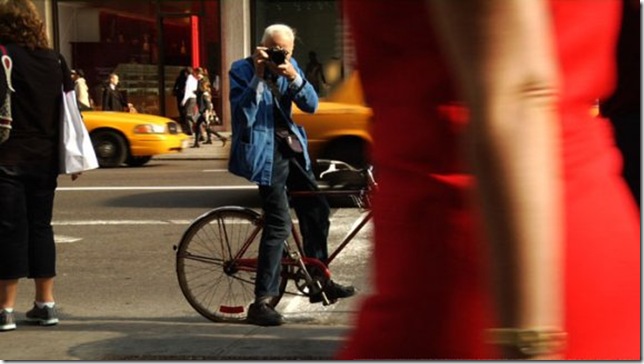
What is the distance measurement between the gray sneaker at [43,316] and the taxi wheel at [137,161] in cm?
1271

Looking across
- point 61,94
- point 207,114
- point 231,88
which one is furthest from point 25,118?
point 207,114

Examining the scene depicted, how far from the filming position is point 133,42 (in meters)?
27.5

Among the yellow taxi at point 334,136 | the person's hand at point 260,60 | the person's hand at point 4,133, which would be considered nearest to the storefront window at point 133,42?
the yellow taxi at point 334,136

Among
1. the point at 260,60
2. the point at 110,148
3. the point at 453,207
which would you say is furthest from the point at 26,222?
the point at 110,148

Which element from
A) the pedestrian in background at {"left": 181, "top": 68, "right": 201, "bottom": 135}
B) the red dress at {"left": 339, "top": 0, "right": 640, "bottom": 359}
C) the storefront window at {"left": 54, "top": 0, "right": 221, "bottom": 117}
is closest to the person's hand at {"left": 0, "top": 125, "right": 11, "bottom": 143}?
the red dress at {"left": 339, "top": 0, "right": 640, "bottom": 359}

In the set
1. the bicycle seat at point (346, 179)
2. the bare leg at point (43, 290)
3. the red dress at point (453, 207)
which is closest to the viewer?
the red dress at point (453, 207)

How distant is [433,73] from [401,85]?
51 millimetres

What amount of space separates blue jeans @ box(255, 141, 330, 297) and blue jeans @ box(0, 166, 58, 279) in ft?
3.85

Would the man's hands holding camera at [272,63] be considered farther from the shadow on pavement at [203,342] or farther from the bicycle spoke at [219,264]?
the shadow on pavement at [203,342]

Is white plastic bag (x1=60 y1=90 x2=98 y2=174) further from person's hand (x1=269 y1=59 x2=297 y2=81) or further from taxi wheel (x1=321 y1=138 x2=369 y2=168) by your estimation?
taxi wheel (x1=321 y1=138 x2=369 y2=168)

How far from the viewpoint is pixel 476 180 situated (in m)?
1.24

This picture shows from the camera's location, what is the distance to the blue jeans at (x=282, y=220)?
6.56 m

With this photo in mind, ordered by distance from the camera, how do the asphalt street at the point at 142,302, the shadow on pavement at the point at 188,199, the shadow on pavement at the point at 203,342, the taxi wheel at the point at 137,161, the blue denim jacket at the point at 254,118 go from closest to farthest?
the shadow on pavement at the point at 203,342 < the asphalt street at the point at 142,302 < the blue denim jacket at the point at 254,118 < the shadow on pavement at the point at 188,199 < the taxi wheel at the point at 137,161

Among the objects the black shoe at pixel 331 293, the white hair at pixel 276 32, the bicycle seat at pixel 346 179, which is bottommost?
the black shoe at pixel 331 293
